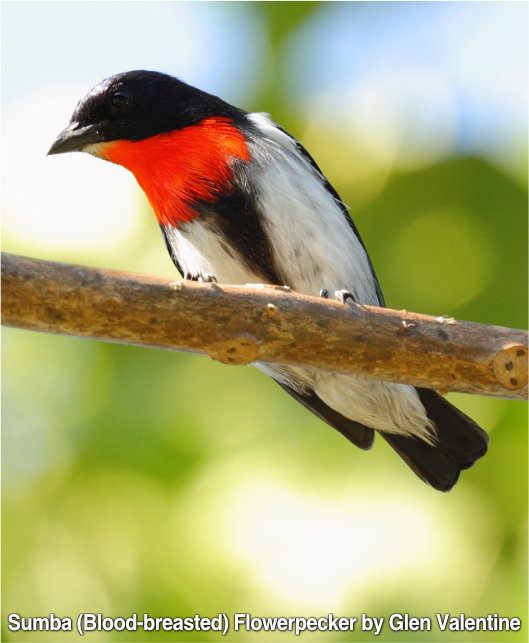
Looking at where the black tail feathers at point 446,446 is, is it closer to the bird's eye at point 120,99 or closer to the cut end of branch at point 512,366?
the cut end of branch at point 512,366

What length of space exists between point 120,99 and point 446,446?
2099mm

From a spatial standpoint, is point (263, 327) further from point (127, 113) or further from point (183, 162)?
point (127, 113)

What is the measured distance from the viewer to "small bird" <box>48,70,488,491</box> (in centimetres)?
346

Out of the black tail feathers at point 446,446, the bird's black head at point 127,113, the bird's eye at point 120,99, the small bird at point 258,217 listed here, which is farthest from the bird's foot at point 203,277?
the black tail feathers at point 446,446

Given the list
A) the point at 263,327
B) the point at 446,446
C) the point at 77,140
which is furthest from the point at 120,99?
the point at 446,446

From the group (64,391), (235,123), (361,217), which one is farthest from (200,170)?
(64,391)

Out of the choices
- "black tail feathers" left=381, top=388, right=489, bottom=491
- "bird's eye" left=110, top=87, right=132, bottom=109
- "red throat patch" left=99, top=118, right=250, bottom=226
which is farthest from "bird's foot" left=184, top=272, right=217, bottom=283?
"black tail feathers" left=381, top=388, right=489, bottom=491

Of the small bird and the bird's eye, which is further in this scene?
the bird's eye

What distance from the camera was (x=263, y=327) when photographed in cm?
257

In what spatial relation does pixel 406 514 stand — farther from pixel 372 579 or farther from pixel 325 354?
pixel 325 354

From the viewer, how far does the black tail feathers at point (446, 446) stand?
3617mm

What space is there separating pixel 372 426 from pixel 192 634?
159 cm

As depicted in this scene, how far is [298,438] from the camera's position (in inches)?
197

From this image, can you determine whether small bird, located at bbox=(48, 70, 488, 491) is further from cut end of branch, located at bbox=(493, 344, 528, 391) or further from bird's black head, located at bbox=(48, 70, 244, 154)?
cut end of branch, located at bbox=(493, 344, 528, 391)
